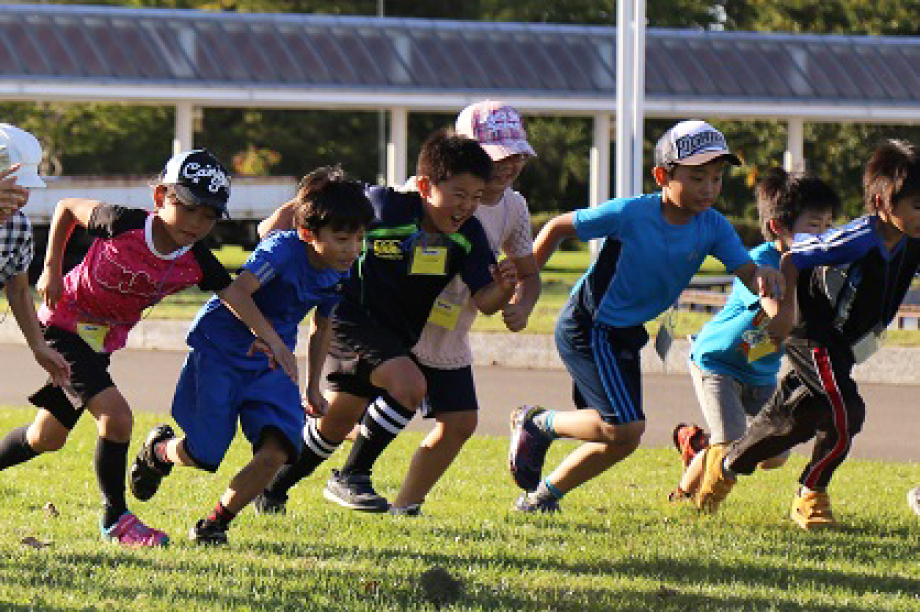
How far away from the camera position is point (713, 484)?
8.87m

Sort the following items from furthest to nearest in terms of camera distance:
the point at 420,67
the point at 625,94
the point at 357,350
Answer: the point at 420,67, the point at 625,94, the point at 357,350

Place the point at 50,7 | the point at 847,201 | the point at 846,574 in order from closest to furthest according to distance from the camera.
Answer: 1. the point at 846,574
2. the point at 50,7
3. the point at 847,201

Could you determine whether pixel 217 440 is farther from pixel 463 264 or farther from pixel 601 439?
pixel 601 439

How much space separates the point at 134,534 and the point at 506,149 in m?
2.43

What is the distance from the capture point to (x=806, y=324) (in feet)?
27.7

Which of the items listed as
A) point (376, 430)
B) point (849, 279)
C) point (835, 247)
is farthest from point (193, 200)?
point (849, 279)

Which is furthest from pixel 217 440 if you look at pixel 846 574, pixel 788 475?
pixel 788 475

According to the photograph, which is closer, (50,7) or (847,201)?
(50,7)

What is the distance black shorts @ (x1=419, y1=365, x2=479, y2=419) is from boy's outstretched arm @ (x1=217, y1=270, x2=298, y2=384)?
135 centimetres

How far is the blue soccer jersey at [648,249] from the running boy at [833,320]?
36 cm

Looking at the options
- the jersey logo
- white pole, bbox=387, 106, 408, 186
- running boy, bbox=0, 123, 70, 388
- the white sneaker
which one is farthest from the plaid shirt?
white pole, bbox=387, 106, 408, 186

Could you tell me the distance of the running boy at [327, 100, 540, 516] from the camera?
8398 mm

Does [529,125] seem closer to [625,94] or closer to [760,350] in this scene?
[625,94]

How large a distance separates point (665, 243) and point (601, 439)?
937 millimetres
